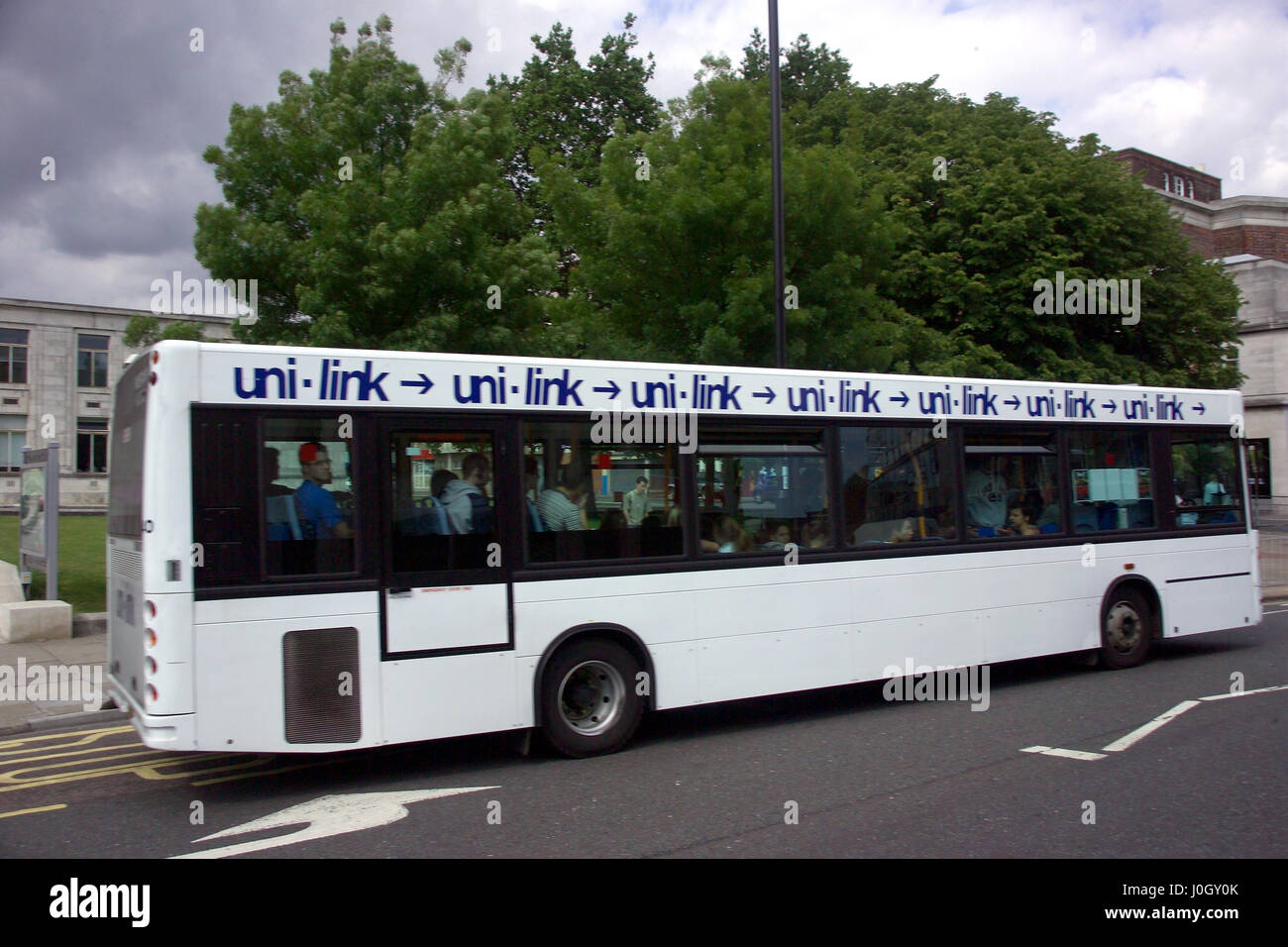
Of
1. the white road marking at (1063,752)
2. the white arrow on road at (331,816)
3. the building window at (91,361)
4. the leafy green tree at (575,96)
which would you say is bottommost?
the white road marking at (1063,752)

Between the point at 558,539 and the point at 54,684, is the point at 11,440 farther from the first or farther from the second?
the point at 558,539

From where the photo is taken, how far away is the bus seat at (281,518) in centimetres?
652

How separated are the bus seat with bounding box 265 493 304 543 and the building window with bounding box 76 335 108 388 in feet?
168

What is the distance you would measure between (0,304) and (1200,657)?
5264 cm

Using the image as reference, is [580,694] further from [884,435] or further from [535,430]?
[884,435]

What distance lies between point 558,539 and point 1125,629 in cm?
653

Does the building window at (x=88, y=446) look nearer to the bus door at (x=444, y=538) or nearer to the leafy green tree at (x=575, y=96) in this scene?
the leafy green tree at (x=575, y=96)

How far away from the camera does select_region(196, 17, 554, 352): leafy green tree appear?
13.2m

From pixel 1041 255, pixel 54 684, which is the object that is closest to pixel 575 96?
pixel 1041 255

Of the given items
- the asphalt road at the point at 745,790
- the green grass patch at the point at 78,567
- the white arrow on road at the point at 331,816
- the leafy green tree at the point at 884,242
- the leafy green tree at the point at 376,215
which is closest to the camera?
the asphalt road at the point at 745,790

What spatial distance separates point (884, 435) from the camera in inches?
362

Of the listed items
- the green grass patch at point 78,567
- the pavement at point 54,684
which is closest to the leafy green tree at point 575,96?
the green grass patch at point 78,567

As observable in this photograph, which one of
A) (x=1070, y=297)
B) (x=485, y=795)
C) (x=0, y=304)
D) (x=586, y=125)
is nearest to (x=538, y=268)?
(x=485, y=795)

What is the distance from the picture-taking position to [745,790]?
21.6ft
